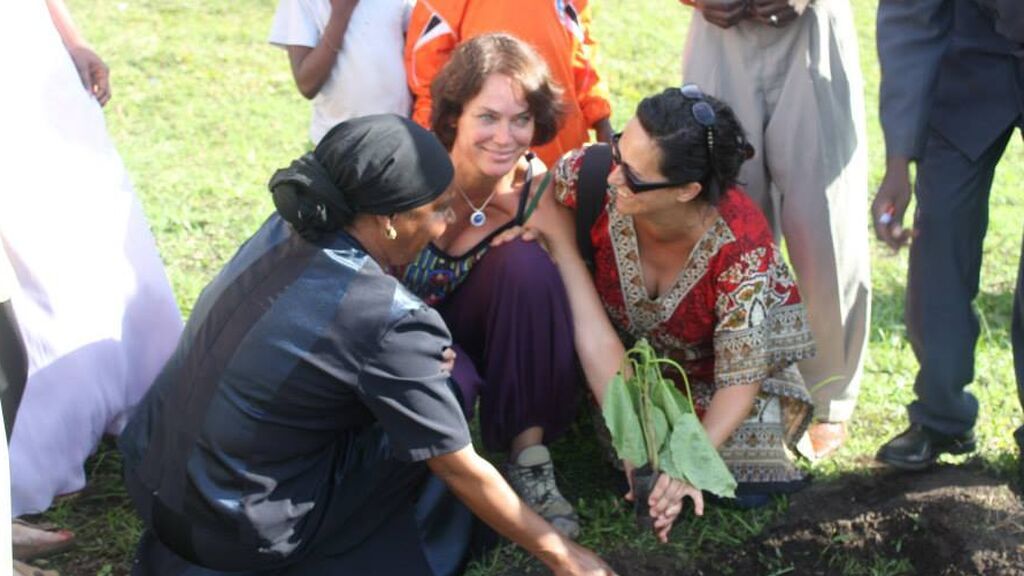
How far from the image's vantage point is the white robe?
12.0ft

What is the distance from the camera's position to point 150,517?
10.6 feet

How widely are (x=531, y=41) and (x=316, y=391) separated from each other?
1.60 m

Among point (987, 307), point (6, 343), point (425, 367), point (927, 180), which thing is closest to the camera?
point (425, 367)

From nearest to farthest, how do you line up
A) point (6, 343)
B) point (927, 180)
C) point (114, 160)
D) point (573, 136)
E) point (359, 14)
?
point (6, 343) < point (927, 180) < point (114, 160) < point (573, 136) < point (359, 14)

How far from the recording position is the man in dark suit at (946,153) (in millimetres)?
3422

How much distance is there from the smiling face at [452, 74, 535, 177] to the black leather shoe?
137cm

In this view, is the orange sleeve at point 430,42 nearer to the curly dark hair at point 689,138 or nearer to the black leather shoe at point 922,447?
the curly dark hair at point 689,138

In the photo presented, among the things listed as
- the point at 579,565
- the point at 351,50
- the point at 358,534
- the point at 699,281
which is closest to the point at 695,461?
the point at 579,565

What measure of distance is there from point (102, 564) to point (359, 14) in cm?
200

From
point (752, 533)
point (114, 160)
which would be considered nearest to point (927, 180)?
point (752, 533)

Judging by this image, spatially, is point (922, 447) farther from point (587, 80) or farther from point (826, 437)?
point (587, 80)

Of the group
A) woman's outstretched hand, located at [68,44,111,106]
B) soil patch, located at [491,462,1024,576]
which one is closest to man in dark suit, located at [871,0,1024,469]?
soil patch, located at [491,462,1024,576]

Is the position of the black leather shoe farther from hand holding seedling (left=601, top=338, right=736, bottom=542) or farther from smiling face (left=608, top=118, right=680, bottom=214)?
smiling face (left=608, top=118, right=680, bottom=214)

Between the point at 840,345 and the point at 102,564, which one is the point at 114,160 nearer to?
the point at 102,564
